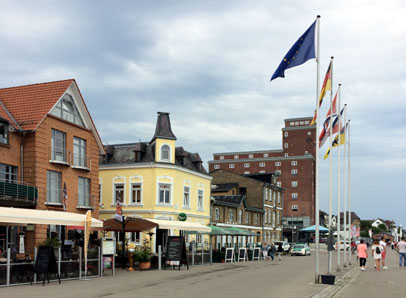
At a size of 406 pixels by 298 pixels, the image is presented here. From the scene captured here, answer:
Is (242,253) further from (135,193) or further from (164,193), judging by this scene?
(135,193)

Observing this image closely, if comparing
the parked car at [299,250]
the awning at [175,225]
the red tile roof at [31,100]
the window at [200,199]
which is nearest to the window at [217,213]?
the window at [200,199]

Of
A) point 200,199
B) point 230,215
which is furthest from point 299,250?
point 200,199

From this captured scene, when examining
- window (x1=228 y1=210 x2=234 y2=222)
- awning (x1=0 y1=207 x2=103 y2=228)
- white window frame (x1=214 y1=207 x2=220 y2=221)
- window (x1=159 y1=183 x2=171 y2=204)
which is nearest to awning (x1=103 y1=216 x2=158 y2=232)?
awning (x1=0 y1=207 x2=103 y2=228)

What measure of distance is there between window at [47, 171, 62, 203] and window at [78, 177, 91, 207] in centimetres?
225

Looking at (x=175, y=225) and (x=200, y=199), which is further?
(x=200, y=199)

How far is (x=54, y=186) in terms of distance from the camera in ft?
107

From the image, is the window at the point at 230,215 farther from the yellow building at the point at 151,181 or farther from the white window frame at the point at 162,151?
the white window frame at the point at 162,151

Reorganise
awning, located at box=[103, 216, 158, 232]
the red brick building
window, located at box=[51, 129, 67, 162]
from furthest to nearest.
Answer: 1. the red brick building
2. window, located at box=[51, 129, 67, 162]
3. awning, located at box=[103, 216, 158, 232]

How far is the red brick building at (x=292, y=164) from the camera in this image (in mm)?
115062

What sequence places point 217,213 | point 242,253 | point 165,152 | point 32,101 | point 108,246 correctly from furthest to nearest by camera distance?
point 217,213 → point 165,152 → point 242,253 → point 32,101 → point 108,246

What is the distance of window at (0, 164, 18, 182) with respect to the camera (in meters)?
29.2

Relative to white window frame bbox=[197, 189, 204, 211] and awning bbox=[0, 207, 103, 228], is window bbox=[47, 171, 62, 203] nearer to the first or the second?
awning bbox=[0, 207, 103, 228]

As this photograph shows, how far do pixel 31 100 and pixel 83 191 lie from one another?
22.3ft

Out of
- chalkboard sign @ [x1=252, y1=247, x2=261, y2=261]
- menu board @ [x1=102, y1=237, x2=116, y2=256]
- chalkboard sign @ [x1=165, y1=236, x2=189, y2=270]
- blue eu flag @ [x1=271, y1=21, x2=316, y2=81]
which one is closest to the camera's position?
blue eu flag @ [x1=271, y1=21, x2=316, y2=81]
